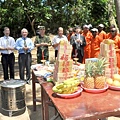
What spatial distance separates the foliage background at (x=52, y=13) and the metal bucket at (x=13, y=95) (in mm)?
5767

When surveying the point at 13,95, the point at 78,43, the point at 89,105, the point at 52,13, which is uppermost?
the point at 52,13

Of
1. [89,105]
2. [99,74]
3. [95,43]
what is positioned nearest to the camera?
[89,105]

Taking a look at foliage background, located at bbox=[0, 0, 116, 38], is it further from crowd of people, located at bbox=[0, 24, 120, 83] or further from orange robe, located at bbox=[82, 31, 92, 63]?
crowd of people, located at bbox=[0, 24, 120, 83]

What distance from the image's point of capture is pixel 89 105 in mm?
1702

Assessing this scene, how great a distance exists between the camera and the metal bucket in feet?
11.0

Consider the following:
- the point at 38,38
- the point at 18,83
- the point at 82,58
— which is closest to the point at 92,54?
the point at 82,58

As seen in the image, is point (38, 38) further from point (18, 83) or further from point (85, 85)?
point (85, 85)

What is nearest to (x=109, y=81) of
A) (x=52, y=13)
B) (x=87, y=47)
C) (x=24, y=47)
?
(x=24, y=47)

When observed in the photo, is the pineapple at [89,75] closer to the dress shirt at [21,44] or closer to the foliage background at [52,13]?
the dress shirt at [21,44]

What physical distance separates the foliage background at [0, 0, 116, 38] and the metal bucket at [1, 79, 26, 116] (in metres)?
5.77

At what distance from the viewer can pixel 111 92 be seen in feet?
6.58

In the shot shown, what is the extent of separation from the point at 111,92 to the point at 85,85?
25 centimetres

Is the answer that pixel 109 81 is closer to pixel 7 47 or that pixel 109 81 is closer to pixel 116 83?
pixel 116 83

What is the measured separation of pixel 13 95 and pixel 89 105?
1941mm
